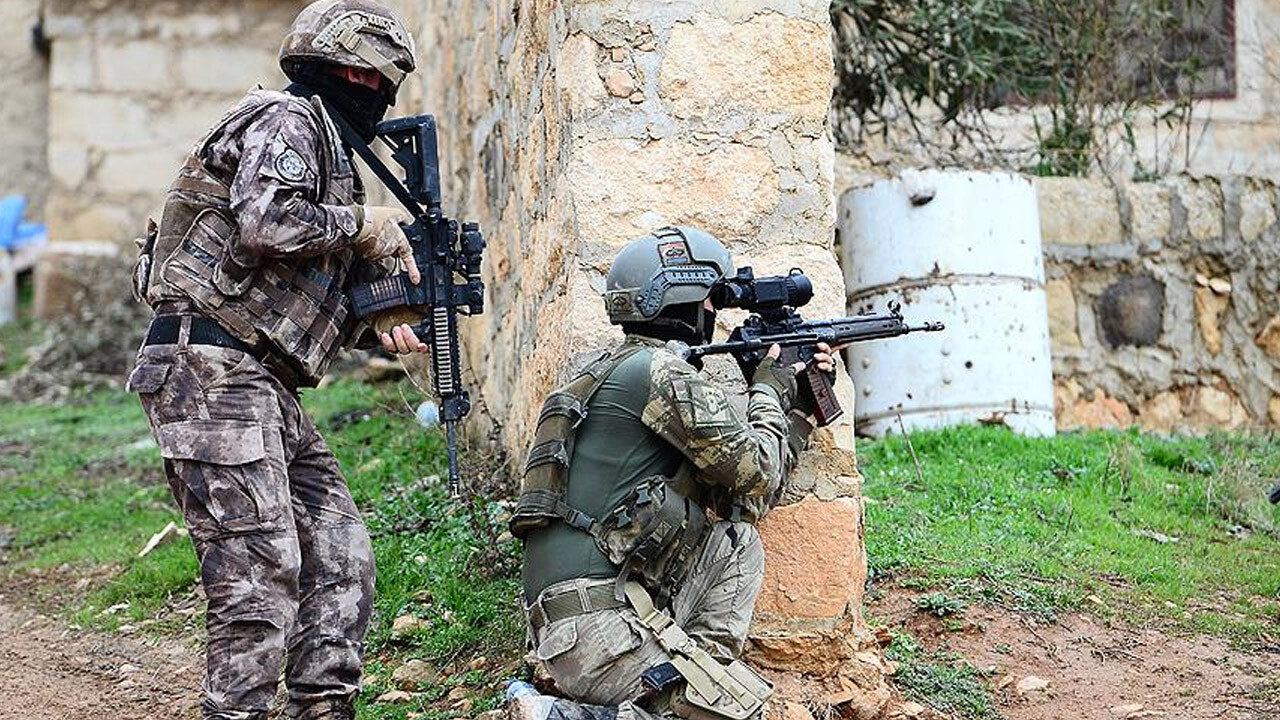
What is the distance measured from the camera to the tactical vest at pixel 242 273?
13.2ft

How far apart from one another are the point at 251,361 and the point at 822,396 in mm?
1450

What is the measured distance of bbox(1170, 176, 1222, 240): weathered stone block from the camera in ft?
28.0

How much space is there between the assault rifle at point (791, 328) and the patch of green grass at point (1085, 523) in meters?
1.32

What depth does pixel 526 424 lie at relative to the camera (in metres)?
5.23

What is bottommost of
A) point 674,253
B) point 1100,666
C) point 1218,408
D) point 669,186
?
point 1100,666

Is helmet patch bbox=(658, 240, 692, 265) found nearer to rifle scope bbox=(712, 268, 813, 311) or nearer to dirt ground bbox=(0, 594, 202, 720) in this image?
rifle scope bbox=(712, 268, 813, 311)

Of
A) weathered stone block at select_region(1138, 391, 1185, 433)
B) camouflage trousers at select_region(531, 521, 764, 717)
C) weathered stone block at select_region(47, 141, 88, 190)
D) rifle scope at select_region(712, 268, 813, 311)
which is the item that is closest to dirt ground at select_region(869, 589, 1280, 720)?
camouflage trousers at select_region(531, 521, 764, 717)

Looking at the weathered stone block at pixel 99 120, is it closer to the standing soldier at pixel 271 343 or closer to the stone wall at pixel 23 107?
the stone wall at pixel 23 107

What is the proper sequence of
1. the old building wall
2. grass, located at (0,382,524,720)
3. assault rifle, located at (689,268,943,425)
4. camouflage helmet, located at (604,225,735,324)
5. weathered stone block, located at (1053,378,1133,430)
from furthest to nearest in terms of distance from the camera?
the old building wall → weathered stone block, located at (1053,378,1133,430) → grass, located at (0,382,524,720) → assault rifle, located at (689,268,943,425) → camouflage helmet, located at (604,225,735,324)

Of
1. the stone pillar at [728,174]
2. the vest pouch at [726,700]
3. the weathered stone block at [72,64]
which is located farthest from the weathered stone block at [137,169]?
the vest pouch at [726,700]

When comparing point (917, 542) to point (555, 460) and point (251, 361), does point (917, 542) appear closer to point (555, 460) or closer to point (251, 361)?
point (555, 460)

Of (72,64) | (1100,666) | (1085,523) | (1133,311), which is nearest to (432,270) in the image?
(1100,666)

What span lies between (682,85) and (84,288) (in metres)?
7.94

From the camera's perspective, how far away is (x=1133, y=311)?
8391mm
